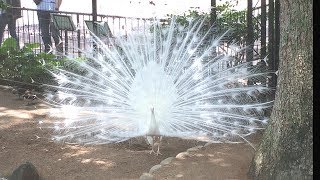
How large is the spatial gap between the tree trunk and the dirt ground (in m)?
0.65

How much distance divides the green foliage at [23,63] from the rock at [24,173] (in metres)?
3.99

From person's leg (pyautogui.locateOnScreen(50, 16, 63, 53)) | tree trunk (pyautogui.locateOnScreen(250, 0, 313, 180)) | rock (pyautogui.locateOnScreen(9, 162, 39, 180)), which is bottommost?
rock (pyautogui.locateOnScreen(9, 162, 39, 180))

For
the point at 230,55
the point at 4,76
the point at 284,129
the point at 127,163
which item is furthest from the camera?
the point at 4,76

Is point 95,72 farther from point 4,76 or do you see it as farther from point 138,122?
point 4,76

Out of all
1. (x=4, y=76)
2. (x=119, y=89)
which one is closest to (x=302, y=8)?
(x=119, y=89)

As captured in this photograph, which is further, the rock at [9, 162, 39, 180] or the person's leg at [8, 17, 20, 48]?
the person's leg at [8, 17, 20, 48]

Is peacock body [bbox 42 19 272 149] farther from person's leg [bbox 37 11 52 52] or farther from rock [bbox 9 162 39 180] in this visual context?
person's leg [bbox 37 11 52 52]

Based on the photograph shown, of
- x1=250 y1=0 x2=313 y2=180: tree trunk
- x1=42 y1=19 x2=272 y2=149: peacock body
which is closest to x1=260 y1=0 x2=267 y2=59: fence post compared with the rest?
x1=42 y1=19 x2=272 y2=149: peacock body

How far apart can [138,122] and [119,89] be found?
57 cm

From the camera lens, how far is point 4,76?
10.1 m

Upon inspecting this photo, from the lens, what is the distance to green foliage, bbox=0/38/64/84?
9413 mm

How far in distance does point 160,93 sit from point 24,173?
6.67 ft

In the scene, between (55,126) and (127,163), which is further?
(55,126)

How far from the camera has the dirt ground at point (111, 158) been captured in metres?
5.31
